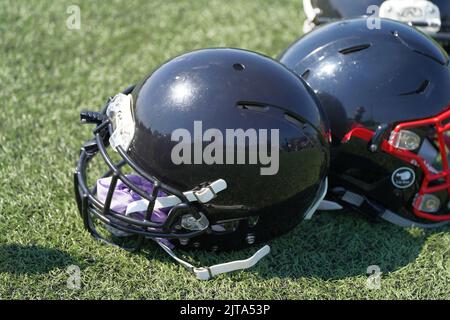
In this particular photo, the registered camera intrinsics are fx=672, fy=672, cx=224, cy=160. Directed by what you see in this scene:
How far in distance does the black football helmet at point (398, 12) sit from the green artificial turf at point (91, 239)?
3.16ft

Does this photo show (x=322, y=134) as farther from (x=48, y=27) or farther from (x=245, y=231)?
(x=48, y=27)

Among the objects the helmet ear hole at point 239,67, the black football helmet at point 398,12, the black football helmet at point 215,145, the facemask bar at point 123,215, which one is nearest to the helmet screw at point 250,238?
the black football helmet at point 215,145

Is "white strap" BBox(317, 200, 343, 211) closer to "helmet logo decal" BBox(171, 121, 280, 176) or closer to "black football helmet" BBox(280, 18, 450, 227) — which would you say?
"black football helmet" BBox(280, 18, 450, 227)

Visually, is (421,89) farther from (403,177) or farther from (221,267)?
(221,267)

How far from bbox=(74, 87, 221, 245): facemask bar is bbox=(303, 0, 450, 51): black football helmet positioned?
46.9 inches

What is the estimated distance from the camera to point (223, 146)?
7.55 feet

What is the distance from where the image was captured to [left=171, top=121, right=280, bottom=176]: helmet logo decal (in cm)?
229

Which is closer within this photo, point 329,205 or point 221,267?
point 221,267

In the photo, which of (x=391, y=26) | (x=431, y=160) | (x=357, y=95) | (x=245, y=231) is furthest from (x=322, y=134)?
(x=431, y=160)

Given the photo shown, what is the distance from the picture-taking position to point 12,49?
161 inches

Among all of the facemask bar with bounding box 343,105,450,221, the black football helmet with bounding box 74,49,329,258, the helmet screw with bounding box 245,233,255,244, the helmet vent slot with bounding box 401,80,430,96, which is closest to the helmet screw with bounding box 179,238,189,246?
the black football helmet with bounding box 74,49,329,258

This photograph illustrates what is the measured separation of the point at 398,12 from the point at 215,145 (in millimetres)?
1395

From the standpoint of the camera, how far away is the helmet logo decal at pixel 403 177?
2.74 meters

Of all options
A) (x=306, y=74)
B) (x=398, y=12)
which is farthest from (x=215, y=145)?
(x=398, y=12)
